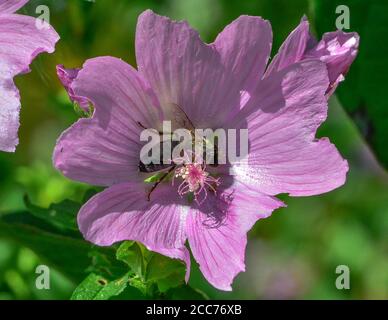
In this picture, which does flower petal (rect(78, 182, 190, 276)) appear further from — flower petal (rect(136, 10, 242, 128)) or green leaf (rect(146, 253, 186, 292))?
flower petal (rect(136, 10, 242, 128))

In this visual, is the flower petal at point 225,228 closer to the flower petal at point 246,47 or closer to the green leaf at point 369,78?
the flower petal at point 246,47

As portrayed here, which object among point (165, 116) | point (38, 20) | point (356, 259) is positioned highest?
point (356, 259)

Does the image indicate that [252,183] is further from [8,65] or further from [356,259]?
[356,259]

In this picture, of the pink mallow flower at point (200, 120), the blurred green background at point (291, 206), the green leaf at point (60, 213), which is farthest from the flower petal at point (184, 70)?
the blurred green background at point (291, 206)

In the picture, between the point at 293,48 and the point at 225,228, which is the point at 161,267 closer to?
the point at 225,228

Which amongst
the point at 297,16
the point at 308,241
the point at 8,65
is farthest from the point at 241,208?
the point at 308,241
